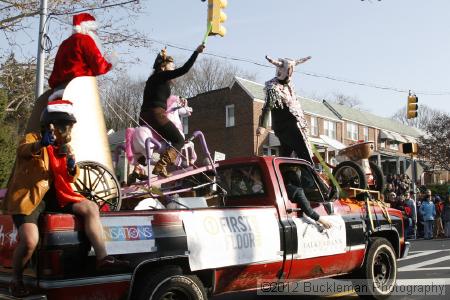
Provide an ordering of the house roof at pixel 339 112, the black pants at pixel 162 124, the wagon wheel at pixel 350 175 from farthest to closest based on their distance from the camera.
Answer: the house roof at pixel 339 112, the wagon wheel at pixel 350 175, the black pants at pixel 162 124

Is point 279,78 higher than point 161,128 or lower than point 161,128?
higher

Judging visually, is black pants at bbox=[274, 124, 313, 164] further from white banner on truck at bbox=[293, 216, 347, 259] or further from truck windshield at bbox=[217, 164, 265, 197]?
truck windshield at bbox=[217, 164, 265, 197]

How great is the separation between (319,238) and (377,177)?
8.92 feet

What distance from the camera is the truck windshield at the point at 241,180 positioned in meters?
6.46

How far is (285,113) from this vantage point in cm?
845

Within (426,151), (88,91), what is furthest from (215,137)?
(88,91)

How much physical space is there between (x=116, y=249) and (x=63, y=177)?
0.79m

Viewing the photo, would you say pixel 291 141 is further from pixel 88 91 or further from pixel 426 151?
pixel 426 151

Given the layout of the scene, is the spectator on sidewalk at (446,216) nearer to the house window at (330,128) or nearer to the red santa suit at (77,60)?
the red santa suit at (77,60)

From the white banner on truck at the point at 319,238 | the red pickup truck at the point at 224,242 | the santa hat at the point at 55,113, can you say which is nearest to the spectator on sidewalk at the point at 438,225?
the red pickup truck at the point at 224,242

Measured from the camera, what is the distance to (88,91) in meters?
6.34

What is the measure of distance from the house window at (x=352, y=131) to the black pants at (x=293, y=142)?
41891 mm

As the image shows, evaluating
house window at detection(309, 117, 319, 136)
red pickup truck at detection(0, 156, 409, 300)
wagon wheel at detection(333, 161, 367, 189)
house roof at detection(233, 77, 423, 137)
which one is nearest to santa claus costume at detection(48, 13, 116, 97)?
red pickup truck at detection(0, 156, 409, 300)

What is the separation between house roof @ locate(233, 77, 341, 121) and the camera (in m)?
39.4
